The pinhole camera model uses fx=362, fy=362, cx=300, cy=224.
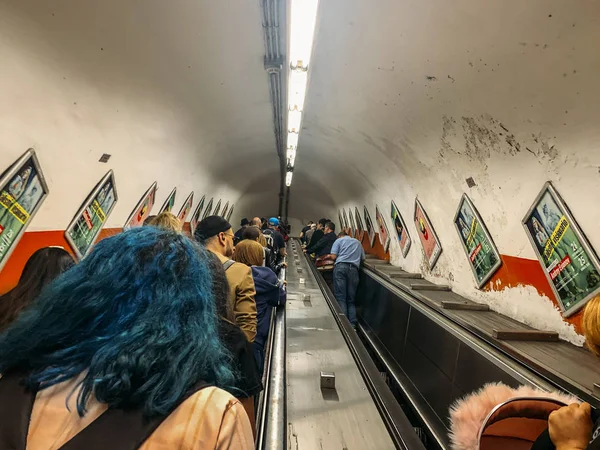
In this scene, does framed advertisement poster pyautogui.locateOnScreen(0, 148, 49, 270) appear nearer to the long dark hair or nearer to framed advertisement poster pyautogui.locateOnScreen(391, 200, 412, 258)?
the long dark hair

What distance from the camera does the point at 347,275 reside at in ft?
20.4

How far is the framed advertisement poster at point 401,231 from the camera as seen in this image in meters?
6.66

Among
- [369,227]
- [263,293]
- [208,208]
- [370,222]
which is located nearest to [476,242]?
[263,293]

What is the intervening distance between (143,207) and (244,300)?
11.8ft

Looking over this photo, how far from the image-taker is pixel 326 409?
2.09 m

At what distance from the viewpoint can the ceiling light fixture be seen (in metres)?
2.61

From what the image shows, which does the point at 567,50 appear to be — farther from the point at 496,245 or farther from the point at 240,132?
the point at 240,132

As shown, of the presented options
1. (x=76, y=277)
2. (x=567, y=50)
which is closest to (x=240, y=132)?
(x=567, y=50)

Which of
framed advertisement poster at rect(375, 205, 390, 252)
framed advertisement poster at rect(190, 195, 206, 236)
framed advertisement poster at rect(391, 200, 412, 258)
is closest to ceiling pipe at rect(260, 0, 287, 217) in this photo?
framed advertisement poster at rect(391, 200, 412, 258)

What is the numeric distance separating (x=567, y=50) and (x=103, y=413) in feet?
8.87

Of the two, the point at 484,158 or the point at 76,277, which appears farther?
the point at 484,158

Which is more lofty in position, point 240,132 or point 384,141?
point 240,132

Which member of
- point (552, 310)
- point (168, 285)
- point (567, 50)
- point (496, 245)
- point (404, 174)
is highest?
point (404, 174)

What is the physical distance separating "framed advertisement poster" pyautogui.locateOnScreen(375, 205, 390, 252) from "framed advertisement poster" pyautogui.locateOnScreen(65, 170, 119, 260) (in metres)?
5.64
